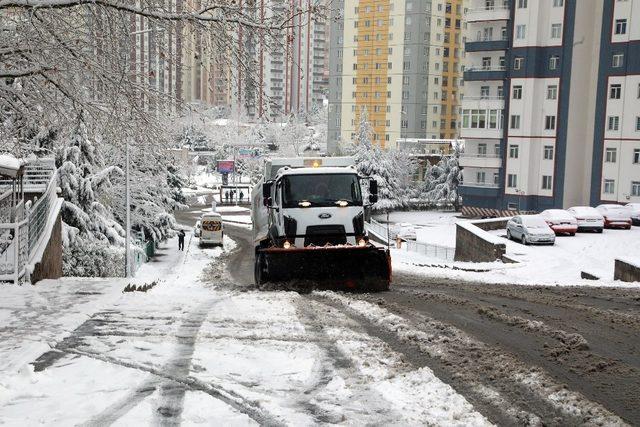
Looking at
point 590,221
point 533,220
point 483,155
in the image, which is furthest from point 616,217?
point 483,155

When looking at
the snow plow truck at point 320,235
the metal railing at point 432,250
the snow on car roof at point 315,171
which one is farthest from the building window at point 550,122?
the snow on car roof at point 315,171

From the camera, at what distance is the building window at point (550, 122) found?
2271 inches

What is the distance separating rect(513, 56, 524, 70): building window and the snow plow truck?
45866mm

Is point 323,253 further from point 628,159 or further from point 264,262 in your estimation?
point 628,159

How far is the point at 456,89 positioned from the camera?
327 ft

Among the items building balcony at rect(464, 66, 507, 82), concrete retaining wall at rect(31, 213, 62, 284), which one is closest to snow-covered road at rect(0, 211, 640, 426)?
concrete retaining wall at rect(31, 213, 62, 284)

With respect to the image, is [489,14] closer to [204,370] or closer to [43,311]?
[43,311]

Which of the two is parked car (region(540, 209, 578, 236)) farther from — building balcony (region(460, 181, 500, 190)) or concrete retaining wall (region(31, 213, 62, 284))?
concrete retaining wall (region(31, 213, 62, 284))

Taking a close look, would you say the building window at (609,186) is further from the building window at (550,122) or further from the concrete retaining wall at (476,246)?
the concrete retaining wall at (476,246)

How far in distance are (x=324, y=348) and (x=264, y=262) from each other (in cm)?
756

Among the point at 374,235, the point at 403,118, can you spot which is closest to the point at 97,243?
the point at 374,235

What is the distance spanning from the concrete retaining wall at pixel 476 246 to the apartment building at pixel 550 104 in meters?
18.5

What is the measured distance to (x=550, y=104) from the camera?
57781 mm

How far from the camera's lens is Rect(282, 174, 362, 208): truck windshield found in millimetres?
15797
